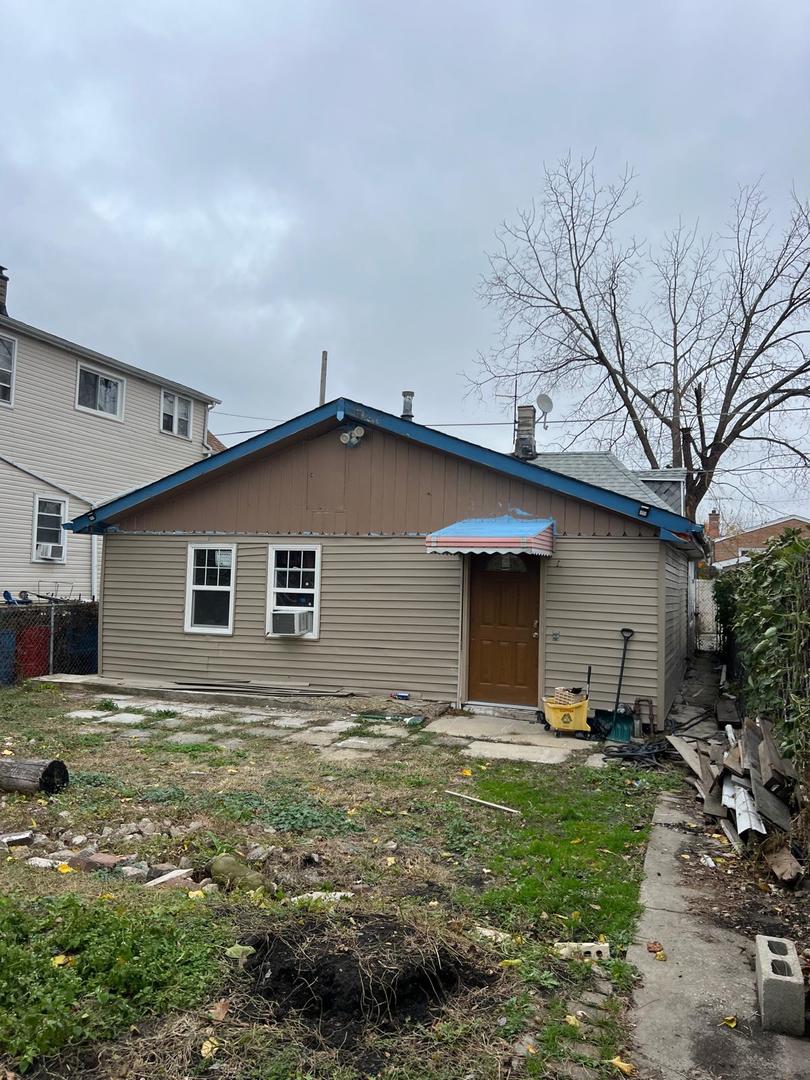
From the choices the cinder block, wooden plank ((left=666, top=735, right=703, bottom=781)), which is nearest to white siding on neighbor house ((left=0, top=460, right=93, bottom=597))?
wooden plank ((left=666, top=735, right=703, bottom=781))

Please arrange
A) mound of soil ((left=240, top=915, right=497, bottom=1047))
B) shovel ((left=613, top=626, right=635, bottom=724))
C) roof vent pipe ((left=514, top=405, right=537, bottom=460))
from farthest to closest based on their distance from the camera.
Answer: roof vent pipe ((left=514, top=405, right=537, bottom=460)) < shovel ((left=613, top=626, right=635, bottom=724)) < mound of soil ((left=240, top=915, right=497, bottom=1047))

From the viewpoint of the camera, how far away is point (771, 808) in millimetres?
4789

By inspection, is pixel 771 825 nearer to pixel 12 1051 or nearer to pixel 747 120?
pixel 12 1051

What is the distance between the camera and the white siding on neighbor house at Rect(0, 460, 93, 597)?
15391mm

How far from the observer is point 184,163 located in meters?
17.0

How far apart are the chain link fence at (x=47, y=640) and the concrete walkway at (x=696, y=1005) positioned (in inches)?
415

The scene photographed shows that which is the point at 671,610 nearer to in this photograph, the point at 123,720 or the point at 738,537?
the point at 123,720

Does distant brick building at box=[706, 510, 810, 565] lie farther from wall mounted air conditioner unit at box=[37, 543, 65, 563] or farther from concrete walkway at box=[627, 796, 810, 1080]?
concrete walkway at box=[627, 796, 810, 1080]

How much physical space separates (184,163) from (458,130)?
6.46 meters

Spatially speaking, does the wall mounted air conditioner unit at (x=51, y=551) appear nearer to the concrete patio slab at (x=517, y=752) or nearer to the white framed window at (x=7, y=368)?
the white framed window at (x=7, y=368)

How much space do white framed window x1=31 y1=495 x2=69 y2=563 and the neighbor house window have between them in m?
2.13

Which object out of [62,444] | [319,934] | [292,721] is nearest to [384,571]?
[292,721]

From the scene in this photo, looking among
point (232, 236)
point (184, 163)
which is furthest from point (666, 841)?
point (232, 236)

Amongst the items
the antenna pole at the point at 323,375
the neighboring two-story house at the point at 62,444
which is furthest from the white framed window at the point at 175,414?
the antenna pole at the point at 323,375
